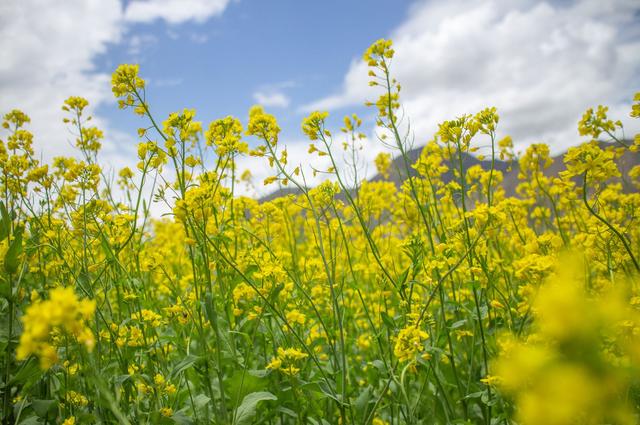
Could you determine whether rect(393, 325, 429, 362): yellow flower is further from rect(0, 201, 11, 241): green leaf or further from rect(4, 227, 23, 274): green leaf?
rect(0, 201, 11, 241): green leaf

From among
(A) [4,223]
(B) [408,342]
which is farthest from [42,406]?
(B) [408,342]

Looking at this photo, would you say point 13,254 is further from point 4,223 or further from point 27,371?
point 27,371

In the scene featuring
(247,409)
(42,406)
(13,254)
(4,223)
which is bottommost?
(247,409)

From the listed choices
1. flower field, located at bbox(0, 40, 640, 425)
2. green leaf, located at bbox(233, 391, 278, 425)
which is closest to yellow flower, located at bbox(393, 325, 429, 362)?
flower field, located at bbox(0, 40, 640, 425)

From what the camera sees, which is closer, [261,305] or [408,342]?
[408,342]

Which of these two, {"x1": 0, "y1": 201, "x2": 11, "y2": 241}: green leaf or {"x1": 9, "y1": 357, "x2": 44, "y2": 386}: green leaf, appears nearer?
{"x1": 9, "y1": 357, "x2": 44, "y2": 386}: green leaf

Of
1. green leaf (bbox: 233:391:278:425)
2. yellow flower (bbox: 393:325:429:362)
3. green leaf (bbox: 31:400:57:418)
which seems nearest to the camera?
yellow flower (bbox: 393:325:429:362)

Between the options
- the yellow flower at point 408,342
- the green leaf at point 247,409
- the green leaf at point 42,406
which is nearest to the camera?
the yellow flower at point 408,342

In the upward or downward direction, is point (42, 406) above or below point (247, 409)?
above

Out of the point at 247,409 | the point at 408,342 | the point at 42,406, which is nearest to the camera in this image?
the point at 408,342

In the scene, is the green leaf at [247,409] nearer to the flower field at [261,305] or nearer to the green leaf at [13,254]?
the flower field at [261,305]

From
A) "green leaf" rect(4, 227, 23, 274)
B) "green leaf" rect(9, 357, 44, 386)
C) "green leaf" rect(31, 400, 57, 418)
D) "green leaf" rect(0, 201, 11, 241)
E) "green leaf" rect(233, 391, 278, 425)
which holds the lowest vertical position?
"green leaf" rect(233, 391, 278, 425)

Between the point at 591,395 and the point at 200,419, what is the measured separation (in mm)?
2129

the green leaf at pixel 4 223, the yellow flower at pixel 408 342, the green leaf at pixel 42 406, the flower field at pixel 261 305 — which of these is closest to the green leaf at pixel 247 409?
the flower field at pixel 261 305
